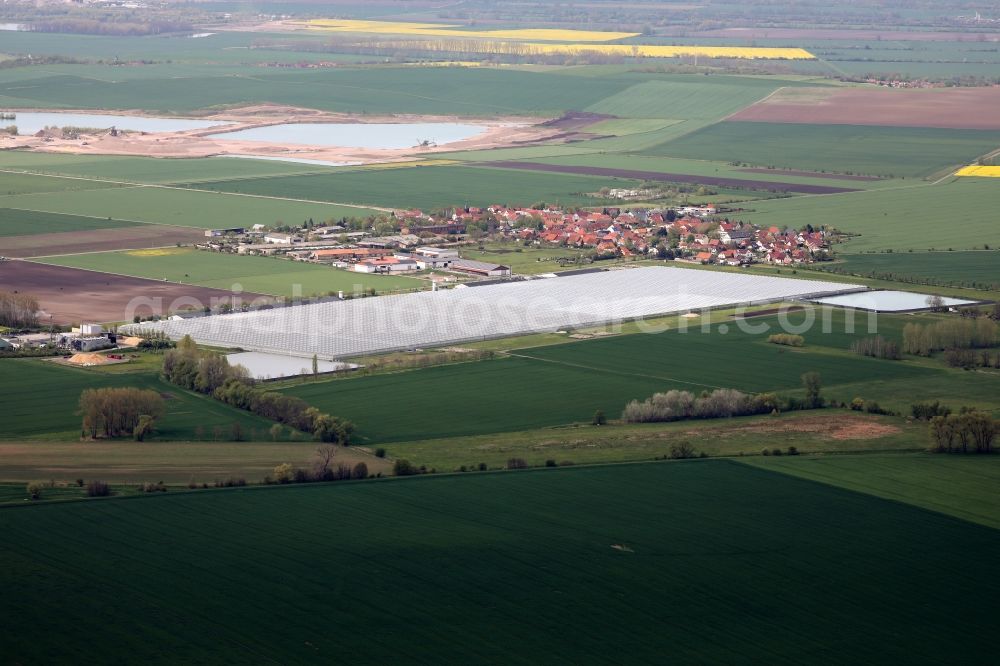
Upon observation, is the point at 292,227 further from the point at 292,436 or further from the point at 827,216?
the point at 292,436

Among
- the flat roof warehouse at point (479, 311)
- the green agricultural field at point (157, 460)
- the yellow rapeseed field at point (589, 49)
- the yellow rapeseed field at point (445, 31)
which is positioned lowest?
the green agricultural field at point (157, 460)

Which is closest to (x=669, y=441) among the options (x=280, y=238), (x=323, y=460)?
(x=323, y=460)

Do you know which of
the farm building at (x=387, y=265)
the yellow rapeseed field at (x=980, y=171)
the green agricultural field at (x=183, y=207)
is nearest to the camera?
the farm building at (x=387, y=265)

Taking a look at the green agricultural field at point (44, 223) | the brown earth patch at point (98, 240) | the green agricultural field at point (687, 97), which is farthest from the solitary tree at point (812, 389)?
the green agricultural field at point (687, 97)

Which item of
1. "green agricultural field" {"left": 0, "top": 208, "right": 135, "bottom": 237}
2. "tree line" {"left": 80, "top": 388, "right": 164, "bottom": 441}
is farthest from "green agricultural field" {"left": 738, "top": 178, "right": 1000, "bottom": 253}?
"tree line" {"left": 80, "top": 388, "right": 164, "bottom": 441}

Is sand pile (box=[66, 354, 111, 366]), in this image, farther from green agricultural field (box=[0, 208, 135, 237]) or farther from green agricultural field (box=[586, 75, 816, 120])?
green agricultural field (box=[586, 75, 816, 120])

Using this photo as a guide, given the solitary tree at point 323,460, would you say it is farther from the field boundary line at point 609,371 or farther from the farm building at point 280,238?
the farm building at point 280,238

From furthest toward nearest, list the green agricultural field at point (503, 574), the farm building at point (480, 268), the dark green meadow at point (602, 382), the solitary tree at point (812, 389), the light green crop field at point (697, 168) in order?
the light green crop field at point (697, 168) → the farm building at point (480, 268) → the solitary tree at point (812, 389) → the dark green meadow at point (602, 382) → the green agricultural field at point (503, 574)
